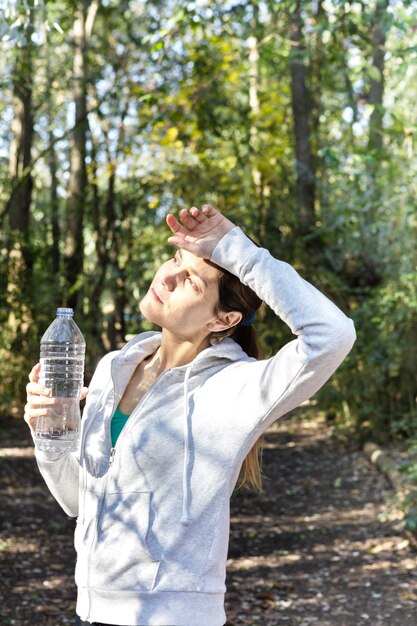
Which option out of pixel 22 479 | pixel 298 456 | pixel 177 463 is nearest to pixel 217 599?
pixel 177 463

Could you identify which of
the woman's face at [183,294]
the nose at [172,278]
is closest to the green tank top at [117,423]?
the woman's face at [183,294]

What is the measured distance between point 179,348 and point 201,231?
0.35 m

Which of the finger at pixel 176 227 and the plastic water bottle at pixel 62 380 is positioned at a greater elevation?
the finger at pixel 176 227

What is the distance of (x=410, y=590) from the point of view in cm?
604

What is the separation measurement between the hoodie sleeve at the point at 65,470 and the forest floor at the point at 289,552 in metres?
3.19

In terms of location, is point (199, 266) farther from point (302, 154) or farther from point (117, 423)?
point (302, 154)

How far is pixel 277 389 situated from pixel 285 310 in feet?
0.63

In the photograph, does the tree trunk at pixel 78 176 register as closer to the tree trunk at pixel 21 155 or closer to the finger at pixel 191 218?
the tree trunk at pixel 21 155

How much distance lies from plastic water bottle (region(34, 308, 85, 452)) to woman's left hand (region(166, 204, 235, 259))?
1.40 feet

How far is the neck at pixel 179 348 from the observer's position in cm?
250

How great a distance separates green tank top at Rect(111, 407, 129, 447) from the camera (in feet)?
7.93

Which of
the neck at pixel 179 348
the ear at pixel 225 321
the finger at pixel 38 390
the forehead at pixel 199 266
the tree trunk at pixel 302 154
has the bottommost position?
the finger at pixel 38 390

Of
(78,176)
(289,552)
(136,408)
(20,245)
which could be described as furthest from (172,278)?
(78,176)

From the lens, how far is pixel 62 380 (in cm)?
310
